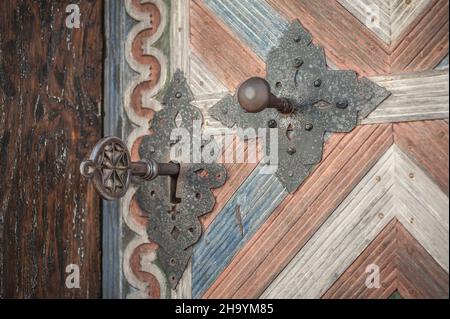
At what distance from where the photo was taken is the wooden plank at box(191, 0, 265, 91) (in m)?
1.68

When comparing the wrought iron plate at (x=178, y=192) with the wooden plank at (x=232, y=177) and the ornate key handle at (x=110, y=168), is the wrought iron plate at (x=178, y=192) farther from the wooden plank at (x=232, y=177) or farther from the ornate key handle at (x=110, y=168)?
the ornate key handle at (x=110, y=168)

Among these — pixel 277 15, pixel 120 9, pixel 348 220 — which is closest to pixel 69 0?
pixel 120 9

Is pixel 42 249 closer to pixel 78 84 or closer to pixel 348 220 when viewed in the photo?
pixel 78 84

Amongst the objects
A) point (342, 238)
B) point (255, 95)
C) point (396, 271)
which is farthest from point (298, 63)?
point (396, 271)

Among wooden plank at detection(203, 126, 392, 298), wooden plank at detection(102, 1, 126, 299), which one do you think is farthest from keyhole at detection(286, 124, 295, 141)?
wooden plank at detection(102, 1, 126, 299)

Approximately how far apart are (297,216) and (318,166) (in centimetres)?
13

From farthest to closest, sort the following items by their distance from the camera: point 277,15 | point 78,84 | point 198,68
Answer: point 78,84
point 198,68
point 277,15

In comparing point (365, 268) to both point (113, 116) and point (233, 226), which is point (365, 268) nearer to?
point (233, 226)

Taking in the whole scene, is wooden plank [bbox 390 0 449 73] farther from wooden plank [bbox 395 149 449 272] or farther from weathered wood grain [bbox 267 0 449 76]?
wooden plank [bbox 395 149 449 272]

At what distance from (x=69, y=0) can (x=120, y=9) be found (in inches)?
6.0

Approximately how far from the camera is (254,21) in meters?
1.67

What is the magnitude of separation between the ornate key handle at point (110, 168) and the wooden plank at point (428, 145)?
2.11ft

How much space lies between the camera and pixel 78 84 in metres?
1.87

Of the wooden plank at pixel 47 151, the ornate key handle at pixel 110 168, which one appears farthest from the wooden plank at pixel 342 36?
the wooden plank at pixel 47 151
